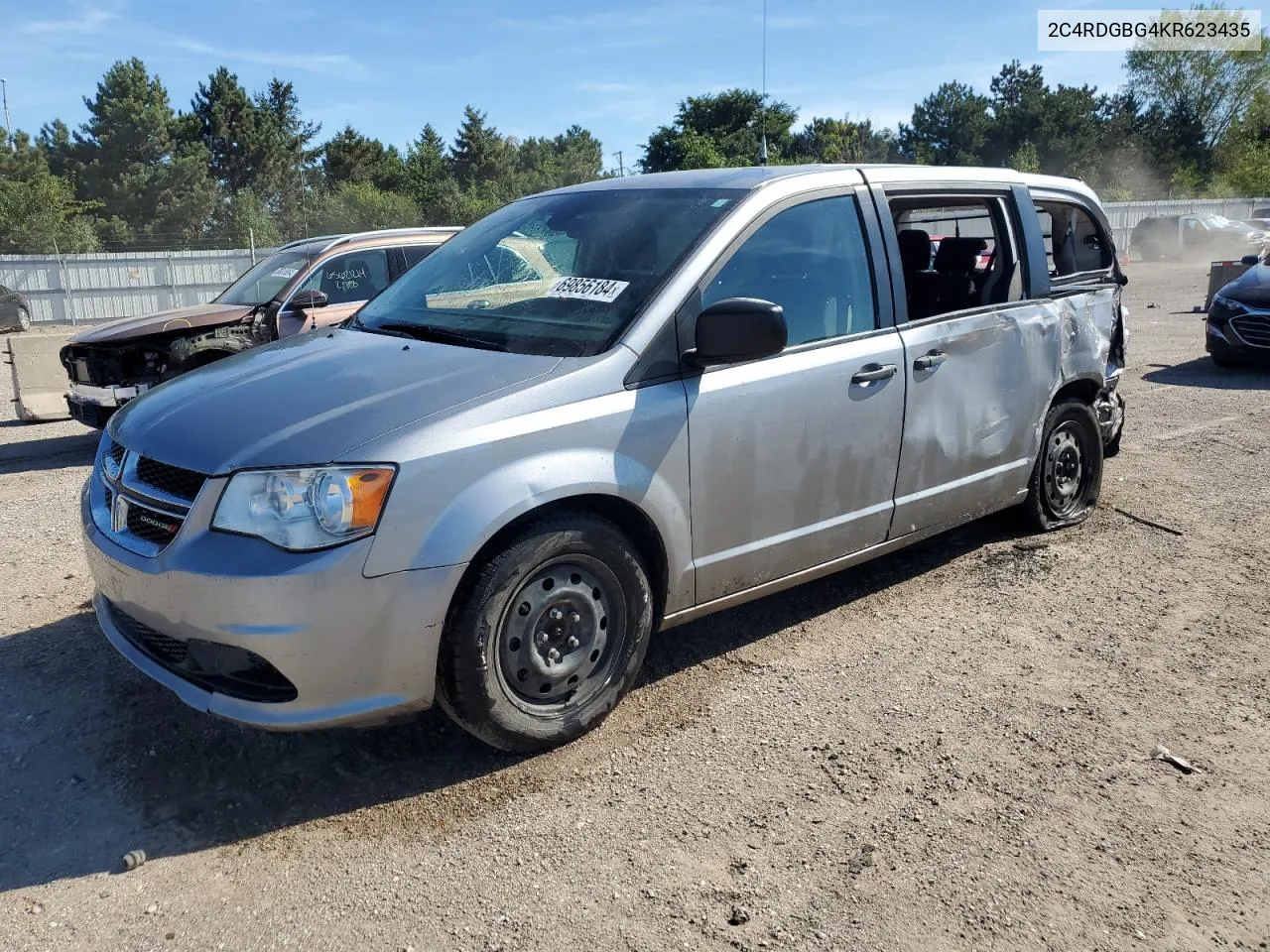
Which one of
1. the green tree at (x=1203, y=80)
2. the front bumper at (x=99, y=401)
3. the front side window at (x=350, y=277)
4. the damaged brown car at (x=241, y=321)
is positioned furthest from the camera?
the green tree at (x=1203, y=80)

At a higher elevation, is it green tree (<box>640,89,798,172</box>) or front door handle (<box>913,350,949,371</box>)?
green tree (<box>640,89,798,172</box>)

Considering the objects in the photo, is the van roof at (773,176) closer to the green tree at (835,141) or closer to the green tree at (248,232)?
the green tree at (248,232)

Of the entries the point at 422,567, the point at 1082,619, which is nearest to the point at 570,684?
the point at 422,567

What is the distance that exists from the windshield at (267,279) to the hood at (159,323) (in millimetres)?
196

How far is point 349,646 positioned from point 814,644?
2.09m

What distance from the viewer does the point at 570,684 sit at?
3428mm

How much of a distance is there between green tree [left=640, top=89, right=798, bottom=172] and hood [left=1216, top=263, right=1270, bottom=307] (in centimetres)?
4250

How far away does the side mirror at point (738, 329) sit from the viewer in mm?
3422

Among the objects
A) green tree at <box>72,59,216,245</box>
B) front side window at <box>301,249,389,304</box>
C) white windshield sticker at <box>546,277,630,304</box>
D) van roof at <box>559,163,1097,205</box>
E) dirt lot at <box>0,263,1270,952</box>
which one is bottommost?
dirt lot at <box>0,263,1270,952</box>

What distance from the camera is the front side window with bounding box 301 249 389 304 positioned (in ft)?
29.1

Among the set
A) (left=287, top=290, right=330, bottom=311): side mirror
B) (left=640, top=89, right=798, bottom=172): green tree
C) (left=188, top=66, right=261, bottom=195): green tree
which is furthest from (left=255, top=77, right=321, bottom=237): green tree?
(left=287, top=290, right=330, bottom=311): side mirror

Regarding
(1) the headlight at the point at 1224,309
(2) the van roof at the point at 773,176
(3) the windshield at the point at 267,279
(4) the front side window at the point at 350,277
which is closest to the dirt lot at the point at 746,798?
(2) the van roof at the point at 773,176

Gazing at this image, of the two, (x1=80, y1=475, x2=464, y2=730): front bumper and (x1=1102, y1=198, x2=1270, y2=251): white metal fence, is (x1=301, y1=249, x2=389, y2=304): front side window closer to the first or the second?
(x1=80, y1=475, x2=464, y2=730): front bumper

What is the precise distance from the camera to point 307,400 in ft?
10.7
